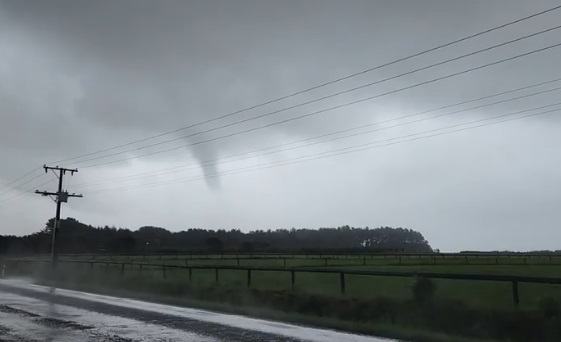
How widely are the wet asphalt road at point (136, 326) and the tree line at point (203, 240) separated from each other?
83127mm

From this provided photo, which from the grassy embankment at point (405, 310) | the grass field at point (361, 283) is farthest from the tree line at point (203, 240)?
the grassy embankment at point (405, 310)

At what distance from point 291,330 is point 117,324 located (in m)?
3.93

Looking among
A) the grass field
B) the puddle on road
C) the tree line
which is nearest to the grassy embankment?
the grass field

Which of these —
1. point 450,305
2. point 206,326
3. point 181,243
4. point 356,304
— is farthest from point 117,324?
point 181,243

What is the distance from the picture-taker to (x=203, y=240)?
433ft

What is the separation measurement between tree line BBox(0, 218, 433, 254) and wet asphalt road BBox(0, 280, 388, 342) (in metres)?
83.1

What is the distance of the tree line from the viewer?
108 metres

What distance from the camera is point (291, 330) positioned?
11.5 m

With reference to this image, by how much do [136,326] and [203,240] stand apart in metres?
122

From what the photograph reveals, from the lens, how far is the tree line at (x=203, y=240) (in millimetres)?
107625

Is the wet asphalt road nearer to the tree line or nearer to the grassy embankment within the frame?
the grassy embankment

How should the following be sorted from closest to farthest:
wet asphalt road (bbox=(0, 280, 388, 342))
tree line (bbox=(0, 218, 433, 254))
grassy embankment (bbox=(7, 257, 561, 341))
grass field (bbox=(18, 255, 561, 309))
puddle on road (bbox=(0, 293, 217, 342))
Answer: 1. puddle on road (bbox=(0, 293, 217, 342))
2. wet asphalt road (bbox=(0, 280, 388, 342))
3. grassy embankment (bbox=(7, 257, 561, 341))
4. grass field (bbox=(18, 255, 561, 309))
5. tree line (bbox=(0, 218, 433, 254))

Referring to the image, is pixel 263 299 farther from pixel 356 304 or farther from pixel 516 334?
pixel 516 334

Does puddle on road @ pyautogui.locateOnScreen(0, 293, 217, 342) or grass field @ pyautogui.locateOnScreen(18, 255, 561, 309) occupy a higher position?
grass field @ pyautogui.locateOnScreen(18, 255, 561, 309)
